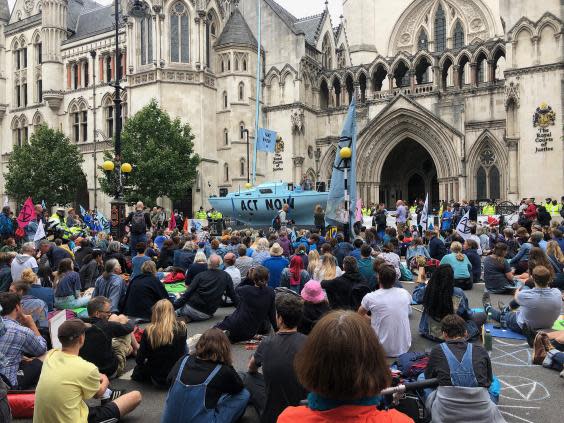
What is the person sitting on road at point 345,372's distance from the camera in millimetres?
2223

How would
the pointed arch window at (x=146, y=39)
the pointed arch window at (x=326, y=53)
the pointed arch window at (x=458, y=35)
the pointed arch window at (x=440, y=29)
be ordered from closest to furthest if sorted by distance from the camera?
the pointed arch window at (x=146, y=39) < the pointed arch window at (x=458, y=35) < the pointed arch window at (x=440, y=29) < the pointed arch window at (x=326, y=53)

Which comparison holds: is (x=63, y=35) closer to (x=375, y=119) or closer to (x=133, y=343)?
(x=375, y=119)

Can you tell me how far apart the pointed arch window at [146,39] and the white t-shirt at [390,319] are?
118 ft

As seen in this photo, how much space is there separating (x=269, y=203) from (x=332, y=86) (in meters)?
17.6

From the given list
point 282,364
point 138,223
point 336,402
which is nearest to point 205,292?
point 282,364

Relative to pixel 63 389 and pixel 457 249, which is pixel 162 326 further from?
pixel 457 249

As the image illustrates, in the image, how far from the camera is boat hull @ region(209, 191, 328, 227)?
84.4 feet

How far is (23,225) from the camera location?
18.5 m

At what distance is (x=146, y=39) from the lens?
129ft

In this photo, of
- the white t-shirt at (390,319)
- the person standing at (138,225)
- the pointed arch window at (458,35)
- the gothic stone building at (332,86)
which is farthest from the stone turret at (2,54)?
the white t-shirt at (390,319)

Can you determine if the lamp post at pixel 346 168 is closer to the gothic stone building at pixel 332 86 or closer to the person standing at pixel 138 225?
the person standing at pixel 138 225

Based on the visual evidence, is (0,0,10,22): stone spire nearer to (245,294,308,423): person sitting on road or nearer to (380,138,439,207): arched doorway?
(380,138,439,207): arched doorway

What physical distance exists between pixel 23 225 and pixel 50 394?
1558 cm

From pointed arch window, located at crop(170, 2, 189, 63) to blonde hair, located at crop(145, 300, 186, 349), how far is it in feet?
115
